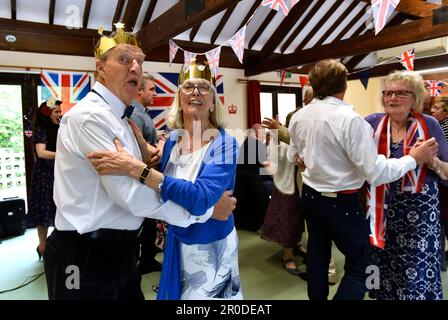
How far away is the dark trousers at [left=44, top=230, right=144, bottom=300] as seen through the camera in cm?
116

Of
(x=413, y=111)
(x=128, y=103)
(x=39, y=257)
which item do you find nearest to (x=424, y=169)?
(x=413, y=111)

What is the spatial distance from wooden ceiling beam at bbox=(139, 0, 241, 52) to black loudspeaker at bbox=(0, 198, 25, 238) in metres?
2.85

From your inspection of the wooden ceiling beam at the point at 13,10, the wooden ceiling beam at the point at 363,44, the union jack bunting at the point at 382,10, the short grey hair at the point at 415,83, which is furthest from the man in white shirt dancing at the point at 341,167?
the wooden ceiling beam at the point at 13,10

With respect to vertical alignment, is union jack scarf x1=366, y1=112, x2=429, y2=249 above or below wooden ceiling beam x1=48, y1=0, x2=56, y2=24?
below

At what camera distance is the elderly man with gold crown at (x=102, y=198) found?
108 cm

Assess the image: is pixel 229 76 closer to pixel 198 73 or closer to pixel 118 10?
pixel 118 10

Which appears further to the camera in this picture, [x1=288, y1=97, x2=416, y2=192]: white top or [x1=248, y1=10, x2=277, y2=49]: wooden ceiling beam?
[x1=248, y1=10, x2=277, y2=49]: wooden ceiling beam

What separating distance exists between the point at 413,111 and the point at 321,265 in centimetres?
101

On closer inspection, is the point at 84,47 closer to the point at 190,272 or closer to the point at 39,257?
the point at 39,257

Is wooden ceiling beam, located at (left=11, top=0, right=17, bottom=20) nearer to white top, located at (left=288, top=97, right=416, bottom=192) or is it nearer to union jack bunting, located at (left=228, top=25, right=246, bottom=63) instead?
union jack bunting, located at (left=228, top=25, right=246, bottom=63)

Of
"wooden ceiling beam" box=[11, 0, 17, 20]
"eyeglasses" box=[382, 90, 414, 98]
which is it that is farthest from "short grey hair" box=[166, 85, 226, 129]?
"wooden ceiling beam" box=[11, 0, 17, 20]

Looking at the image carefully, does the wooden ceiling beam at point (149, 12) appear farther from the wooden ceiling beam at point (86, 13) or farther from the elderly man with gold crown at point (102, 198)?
the elderly man with gold crown at point (102, 198)

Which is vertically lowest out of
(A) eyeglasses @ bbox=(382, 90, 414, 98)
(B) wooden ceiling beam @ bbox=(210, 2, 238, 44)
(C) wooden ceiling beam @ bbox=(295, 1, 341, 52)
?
(A) eyeglasses @ bbox=(382, 90, 414, 98)
